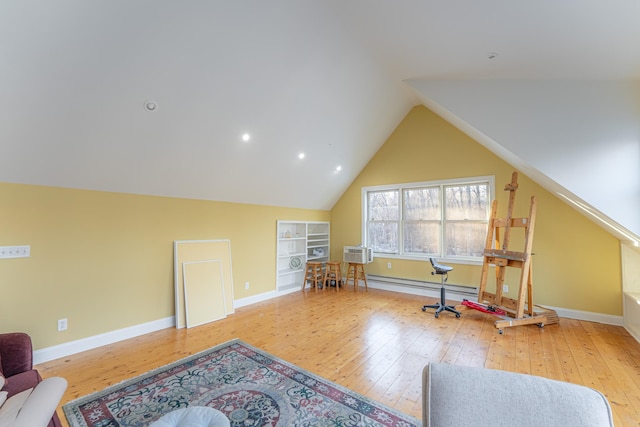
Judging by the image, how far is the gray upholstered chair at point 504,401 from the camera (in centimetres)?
85

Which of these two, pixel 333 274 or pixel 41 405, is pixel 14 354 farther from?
pixel 333 274

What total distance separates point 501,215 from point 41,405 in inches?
224

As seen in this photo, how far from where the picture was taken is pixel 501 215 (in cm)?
471

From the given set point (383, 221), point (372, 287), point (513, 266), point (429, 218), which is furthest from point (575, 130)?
point (372, 287)

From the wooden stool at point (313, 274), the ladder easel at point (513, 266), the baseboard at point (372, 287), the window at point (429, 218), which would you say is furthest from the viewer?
the wooden stool at point (313, 274)

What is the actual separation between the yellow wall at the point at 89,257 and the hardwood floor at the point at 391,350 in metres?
0.40

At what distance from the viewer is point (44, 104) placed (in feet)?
7.70

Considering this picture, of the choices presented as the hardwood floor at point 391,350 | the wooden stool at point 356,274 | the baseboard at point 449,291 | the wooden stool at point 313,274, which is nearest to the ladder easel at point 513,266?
the hardwood floor at point 391,350

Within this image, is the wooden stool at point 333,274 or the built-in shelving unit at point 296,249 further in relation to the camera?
the wooden stool at point 333,274

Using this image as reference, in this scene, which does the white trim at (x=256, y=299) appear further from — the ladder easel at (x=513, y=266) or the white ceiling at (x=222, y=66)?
the ladder easel at (x=513, y=266)

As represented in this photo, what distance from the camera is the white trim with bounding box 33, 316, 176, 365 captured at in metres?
2.81

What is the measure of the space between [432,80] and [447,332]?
3.52 metres

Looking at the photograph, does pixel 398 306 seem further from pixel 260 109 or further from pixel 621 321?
pixel 260 109

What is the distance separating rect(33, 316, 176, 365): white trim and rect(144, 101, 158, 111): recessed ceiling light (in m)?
2.65
